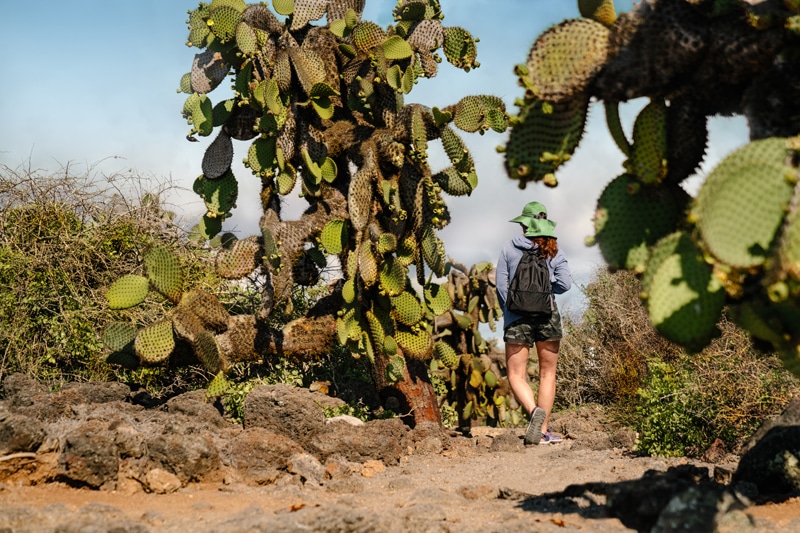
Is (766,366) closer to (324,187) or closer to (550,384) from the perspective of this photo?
(550,384)

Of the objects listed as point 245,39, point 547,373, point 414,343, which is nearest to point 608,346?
point 547,373

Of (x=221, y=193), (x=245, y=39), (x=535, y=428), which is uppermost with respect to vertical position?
(x=245, y=39)

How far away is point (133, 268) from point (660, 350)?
5.69 metres

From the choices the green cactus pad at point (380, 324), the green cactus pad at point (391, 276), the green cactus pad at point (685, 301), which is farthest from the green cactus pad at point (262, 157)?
the green cactus pad at point (685, 301)

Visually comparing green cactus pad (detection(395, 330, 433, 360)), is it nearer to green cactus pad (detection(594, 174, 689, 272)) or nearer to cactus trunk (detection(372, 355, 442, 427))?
cactus trunk (detection(372, 355, 442, 427))

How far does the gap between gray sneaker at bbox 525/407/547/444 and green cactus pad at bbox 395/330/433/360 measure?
1.07 meters

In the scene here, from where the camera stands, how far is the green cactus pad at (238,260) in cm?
739

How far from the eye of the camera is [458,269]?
360 inches

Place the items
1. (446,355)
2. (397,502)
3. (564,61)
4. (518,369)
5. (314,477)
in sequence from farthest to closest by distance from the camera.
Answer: (446,355), (518,369), (314,477), (397,502), (564,61)

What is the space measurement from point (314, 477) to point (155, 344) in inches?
102

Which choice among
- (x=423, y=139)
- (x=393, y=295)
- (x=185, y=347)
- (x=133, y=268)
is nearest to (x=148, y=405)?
(x=185, y=347)

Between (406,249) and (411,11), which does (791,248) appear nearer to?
(406,249)

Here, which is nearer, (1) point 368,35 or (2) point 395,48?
(2) point 395,48

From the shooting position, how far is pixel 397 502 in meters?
4.55
